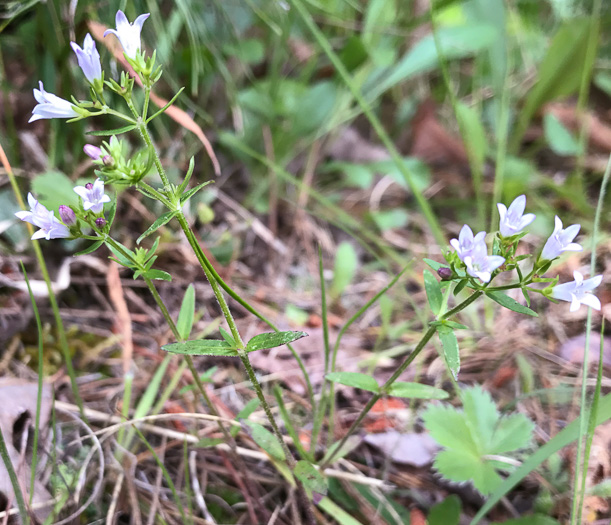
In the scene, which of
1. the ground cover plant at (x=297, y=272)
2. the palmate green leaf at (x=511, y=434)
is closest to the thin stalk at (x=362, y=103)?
the ground cover plant at (x=297, y=272)

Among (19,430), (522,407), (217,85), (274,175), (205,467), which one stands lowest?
(522,407)

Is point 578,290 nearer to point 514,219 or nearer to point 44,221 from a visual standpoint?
point 514,219

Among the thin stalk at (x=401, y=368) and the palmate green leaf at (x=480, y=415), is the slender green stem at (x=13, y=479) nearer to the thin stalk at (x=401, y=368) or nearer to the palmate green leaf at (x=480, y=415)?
the thin stalk at (x=401, y=368)

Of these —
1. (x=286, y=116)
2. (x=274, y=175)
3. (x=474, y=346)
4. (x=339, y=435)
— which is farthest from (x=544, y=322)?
(x=286, y=116)

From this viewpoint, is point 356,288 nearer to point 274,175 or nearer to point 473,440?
point 274,175

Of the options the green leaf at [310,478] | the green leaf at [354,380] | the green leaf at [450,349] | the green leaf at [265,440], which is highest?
the green leaf at [450,349]

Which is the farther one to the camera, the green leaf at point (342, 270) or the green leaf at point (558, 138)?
the green leaf at point (558, 138)

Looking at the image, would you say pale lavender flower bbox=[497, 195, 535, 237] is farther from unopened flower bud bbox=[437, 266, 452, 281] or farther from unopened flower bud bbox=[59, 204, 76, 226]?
unopened flower bud bbox=[59, 204, 76, 226]
